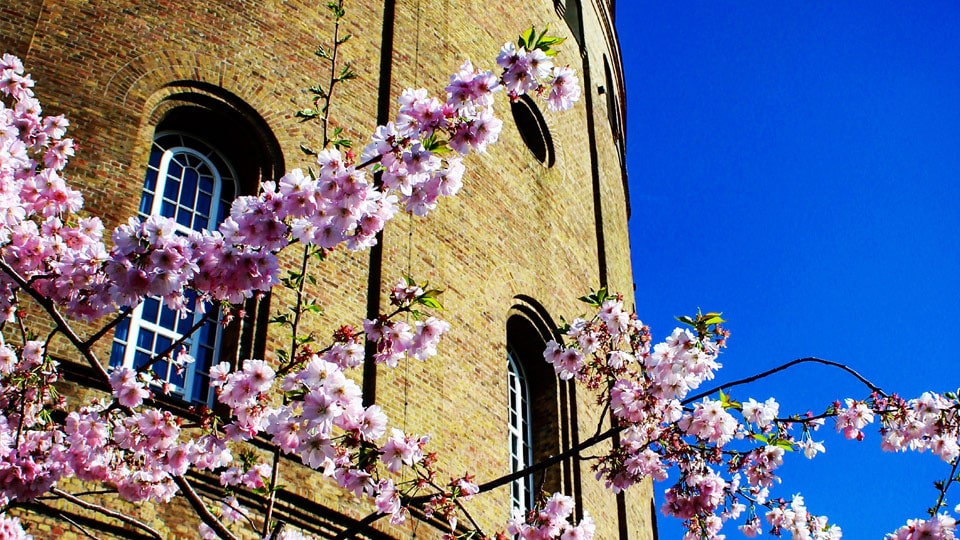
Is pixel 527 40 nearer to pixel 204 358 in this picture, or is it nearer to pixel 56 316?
pixel 56 316

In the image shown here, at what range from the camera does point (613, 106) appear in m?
21.2

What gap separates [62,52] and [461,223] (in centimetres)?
465

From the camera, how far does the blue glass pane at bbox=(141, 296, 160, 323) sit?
9820mm

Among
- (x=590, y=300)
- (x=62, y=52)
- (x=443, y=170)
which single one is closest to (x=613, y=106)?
(x=62, y=52)

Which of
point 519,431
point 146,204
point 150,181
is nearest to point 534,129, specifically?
point 519,431

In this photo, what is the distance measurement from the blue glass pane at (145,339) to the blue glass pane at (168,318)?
16 cm

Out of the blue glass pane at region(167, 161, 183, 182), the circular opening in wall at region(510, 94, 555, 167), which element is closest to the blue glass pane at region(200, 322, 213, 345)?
the blue glass pane at region(167, 161, 183, 182)

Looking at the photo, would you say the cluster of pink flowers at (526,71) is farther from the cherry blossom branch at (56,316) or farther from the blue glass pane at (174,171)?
the blue glass pane at (174,171)

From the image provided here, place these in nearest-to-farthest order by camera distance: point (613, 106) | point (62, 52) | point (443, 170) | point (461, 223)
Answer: point (443, 170) < point (62, 52) < point (461, 223) < point (613, 106)

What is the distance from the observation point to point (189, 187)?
10922 mm

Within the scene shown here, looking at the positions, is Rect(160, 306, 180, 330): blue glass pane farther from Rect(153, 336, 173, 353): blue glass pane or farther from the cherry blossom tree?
the cherry blossom tree

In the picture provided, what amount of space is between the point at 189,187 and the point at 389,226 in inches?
83.0

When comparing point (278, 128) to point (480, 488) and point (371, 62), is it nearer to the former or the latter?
point (371, 62)

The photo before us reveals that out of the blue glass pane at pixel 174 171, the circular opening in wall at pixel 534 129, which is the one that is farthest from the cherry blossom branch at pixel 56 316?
the circular opening in wall at pixel 534 129
